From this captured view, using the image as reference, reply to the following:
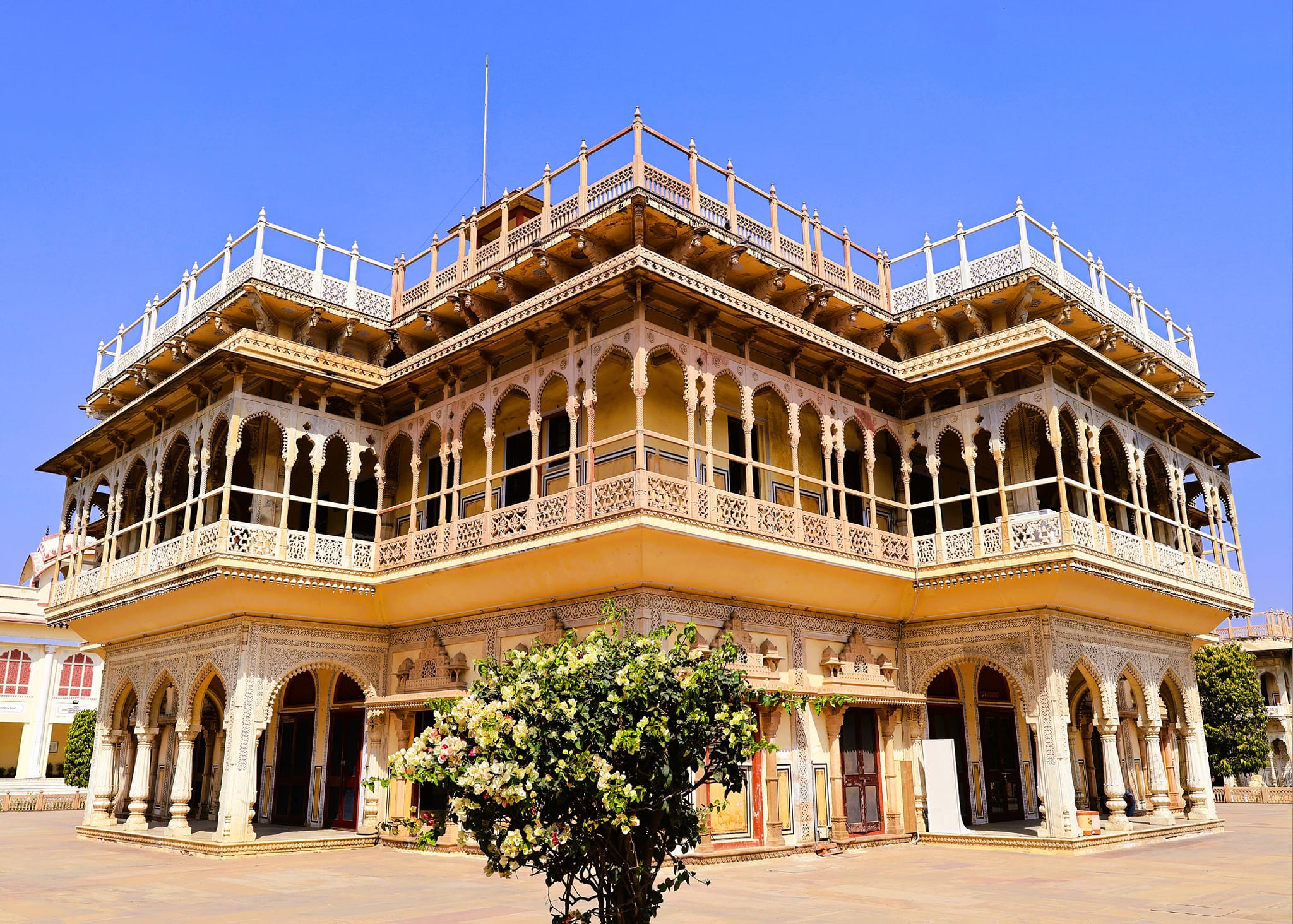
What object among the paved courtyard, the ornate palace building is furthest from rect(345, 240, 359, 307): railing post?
the paved courtyard

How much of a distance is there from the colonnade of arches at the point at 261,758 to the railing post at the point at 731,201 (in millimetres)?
10811

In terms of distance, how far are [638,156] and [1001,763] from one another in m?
14.1

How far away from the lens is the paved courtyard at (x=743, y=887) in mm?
10500

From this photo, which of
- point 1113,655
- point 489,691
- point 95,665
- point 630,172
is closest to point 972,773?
point 1113,655

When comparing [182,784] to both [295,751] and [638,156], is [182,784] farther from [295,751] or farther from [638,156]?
[638,156]

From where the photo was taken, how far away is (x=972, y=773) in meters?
19.7

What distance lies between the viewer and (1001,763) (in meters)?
20.7

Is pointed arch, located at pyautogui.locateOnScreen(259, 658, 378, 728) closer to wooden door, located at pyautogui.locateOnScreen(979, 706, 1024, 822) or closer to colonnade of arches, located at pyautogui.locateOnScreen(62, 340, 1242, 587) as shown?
colonnade of arches, located at pyautogui.locateOnScreen(62, 340, 1242, 587)

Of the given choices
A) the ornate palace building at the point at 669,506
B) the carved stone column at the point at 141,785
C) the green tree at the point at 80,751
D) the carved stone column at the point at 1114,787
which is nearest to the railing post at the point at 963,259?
the ornate palace building at the point at 669,506

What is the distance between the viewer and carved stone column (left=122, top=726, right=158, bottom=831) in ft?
62.3

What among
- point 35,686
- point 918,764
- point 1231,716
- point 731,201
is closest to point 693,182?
point 731,201

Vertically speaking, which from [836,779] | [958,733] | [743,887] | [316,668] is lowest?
[743,887]

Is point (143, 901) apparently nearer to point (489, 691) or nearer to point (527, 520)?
point (527, 520)

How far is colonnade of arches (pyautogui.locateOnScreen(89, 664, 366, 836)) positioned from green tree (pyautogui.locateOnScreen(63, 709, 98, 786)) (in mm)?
12633
